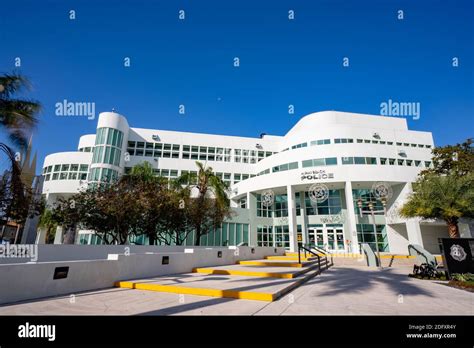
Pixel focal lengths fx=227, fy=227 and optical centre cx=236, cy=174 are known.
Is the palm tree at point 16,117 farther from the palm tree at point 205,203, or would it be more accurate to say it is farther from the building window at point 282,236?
the building window at point 282,236

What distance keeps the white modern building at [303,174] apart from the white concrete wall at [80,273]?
18094 millimetres

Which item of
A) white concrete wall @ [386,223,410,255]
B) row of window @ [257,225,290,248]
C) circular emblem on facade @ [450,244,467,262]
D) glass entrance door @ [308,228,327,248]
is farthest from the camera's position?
row of window @ [257,225,290,248]

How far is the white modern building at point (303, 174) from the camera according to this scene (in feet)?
83.0

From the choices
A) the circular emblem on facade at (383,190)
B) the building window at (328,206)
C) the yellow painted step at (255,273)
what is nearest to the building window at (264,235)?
the building window at (328,206)

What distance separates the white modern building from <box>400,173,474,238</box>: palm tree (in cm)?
342

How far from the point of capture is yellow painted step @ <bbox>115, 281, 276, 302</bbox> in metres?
5.38

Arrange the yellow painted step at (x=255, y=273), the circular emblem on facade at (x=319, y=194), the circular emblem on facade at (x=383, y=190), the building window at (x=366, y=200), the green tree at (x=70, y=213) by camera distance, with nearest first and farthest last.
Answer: the yellow painted step at (x=255, y=273) < the green tree at (x=70, y=213) < the circular emblem on facade at (x=383, y=190) < the building window at (x=366, y=200) < the circular emblem on facade at (x=319, y=194)

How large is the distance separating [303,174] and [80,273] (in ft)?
77.1

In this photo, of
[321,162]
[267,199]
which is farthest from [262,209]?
[321,162]

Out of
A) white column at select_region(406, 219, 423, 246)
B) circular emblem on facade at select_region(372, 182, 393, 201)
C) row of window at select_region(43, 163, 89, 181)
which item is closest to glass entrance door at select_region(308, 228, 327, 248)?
circular emblem on facade at select_region(372, 182, 393, 201)

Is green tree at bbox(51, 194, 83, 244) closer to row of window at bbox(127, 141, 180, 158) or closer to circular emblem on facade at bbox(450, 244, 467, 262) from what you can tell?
row of window at bbox(127, 141, 180, 158)
